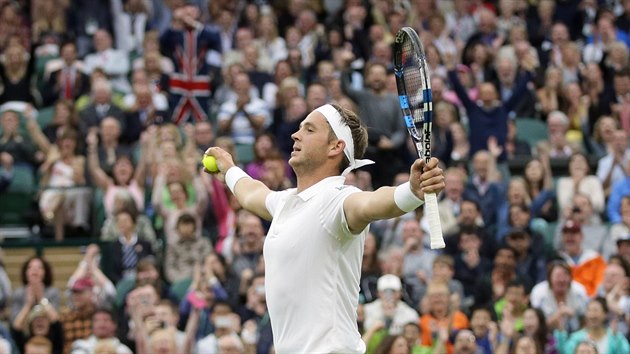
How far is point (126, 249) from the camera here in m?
15.0

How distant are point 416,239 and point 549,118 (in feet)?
11.2

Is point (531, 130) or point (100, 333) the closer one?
point (100, 333)

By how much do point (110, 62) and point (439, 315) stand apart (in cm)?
765

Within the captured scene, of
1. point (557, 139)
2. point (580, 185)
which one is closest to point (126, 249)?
point (580, 185)

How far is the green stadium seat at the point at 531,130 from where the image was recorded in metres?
17.7

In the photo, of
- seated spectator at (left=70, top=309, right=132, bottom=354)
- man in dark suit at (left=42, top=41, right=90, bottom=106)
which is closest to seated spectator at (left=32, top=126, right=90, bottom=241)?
man in dark suit at (left=42, top=41, right=90, bottom=106)

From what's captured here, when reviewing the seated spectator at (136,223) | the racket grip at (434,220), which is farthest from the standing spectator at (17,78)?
the racket grip at (434,220)

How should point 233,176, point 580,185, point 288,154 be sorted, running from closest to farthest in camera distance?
point 233,176 → point 580,185 → point 288,154

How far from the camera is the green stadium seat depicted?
1769 centimetres

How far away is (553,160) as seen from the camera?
54.1 ft

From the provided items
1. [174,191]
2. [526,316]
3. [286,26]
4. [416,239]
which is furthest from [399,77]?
[286,26]

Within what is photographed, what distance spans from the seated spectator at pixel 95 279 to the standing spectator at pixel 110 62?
477 centimetres

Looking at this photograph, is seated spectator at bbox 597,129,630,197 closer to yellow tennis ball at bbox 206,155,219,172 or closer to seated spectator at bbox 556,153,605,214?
seated spectator at bbox 556,153,605,214

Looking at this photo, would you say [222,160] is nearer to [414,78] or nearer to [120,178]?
[414,78]
